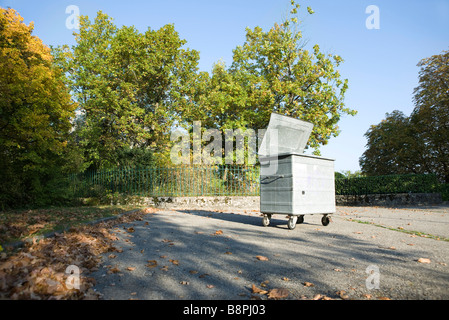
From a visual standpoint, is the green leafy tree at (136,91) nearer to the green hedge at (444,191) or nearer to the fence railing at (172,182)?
the fence railing at (172,182)

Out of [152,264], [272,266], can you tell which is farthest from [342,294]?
[152,264]

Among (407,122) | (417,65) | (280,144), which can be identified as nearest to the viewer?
(280,144)

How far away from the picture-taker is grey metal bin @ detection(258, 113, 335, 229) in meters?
6.70

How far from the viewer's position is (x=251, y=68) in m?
20.8

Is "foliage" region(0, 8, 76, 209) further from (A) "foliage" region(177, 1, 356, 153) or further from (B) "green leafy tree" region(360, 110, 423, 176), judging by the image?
(B) "green leafy tree" region(360, 110, 423, 176)

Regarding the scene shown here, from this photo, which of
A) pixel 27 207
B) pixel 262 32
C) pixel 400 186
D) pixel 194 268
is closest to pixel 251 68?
pixel 262 32

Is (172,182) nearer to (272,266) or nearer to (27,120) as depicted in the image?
(27,120)

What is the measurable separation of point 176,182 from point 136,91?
8.56 metres

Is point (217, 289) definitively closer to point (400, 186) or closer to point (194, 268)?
point (194, 268)

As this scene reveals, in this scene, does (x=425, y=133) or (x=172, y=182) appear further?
(x=425, y=133)

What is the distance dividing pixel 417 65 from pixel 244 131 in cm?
1602

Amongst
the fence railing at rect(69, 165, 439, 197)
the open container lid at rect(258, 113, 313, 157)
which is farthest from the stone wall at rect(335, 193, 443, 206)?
the open container lid at rect(258, 113, 313, 157)

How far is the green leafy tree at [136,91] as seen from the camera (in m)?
17.8

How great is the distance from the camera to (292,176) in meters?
6.64
